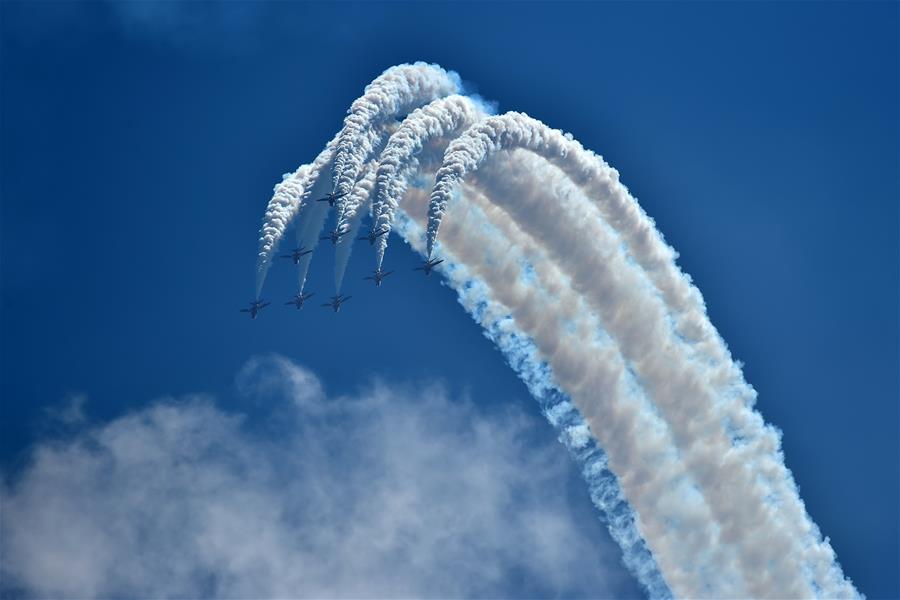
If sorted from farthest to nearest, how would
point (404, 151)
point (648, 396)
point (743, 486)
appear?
point (648, 396) < point (743, 486) < point (404, 151)

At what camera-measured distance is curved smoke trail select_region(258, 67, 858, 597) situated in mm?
138500

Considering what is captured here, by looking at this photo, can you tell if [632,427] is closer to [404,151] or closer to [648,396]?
[648,396]

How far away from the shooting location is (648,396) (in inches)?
5502

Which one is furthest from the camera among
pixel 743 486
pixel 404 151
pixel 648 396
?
pixel 648 396

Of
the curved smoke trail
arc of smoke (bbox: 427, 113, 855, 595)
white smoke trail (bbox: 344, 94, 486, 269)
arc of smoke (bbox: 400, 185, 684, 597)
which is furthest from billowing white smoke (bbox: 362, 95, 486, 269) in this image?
arc of smoke (bbox: 427, 113, 855, 595)

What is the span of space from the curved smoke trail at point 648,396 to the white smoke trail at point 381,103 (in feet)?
28.0

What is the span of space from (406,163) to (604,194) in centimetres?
1400

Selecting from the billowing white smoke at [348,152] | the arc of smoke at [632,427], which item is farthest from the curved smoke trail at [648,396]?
the billowing white smoke at [348,152]

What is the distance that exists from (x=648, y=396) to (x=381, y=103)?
26511mm

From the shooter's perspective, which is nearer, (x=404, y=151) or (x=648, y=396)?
(x=404, y=151)

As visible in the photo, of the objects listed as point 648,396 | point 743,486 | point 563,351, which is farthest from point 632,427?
point 743,486

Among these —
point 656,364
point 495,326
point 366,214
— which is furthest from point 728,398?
point 366,214

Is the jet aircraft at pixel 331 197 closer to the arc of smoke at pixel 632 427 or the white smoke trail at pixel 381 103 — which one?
the white smoke trail at pixel 381 103

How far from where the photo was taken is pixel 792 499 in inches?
5512
